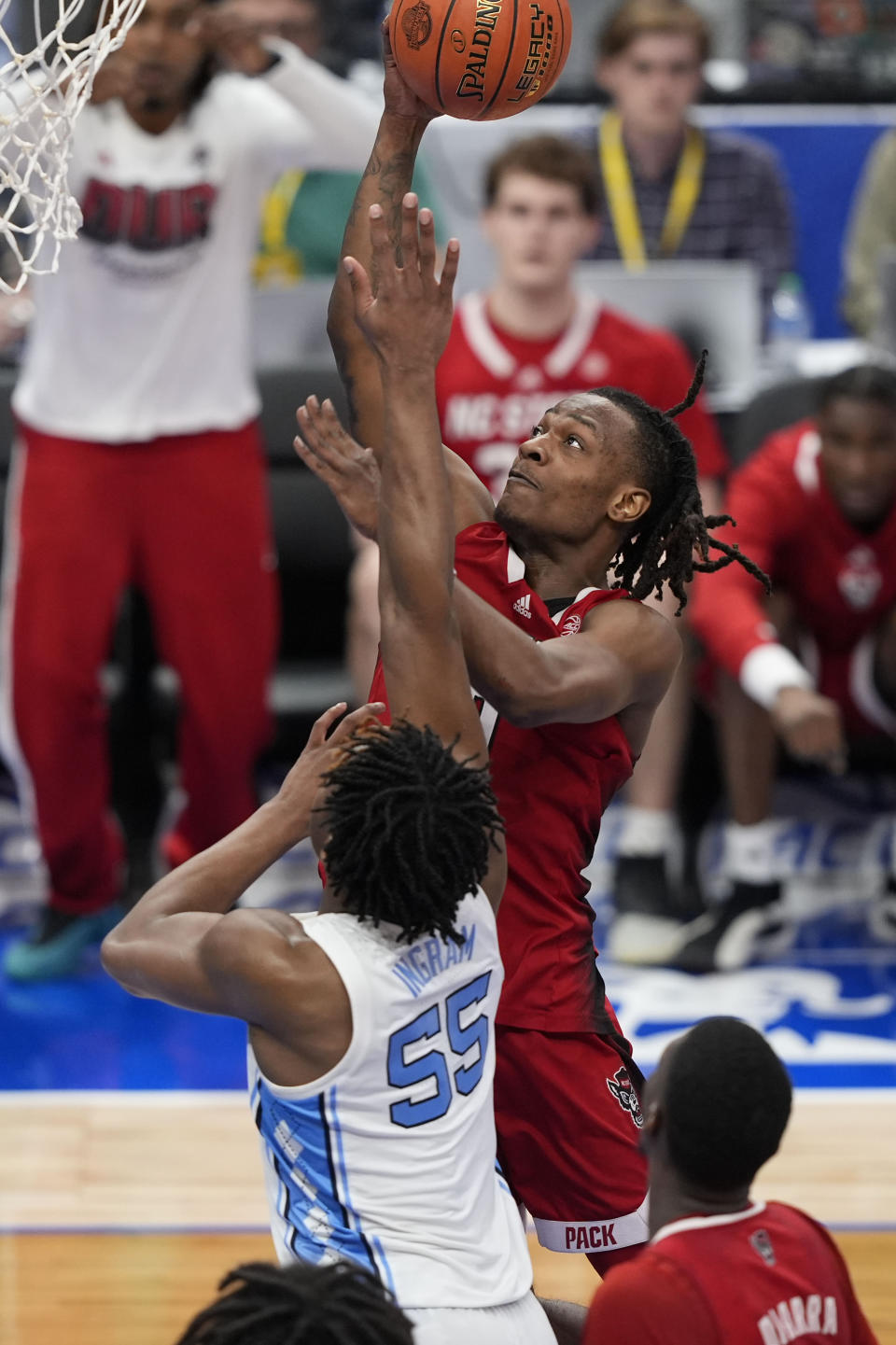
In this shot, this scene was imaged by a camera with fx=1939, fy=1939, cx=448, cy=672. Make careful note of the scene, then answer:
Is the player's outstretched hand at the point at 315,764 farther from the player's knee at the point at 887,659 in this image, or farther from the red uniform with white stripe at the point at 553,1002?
the player's knee at the point at 887,659

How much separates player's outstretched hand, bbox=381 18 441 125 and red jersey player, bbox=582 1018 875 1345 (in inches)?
50.3

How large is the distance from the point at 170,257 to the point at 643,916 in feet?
6.90

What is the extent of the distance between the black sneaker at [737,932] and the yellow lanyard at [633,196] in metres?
2.38

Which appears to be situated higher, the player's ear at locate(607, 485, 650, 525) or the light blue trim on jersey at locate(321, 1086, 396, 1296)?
the player's ear at locate(607, 485, 650, 525)

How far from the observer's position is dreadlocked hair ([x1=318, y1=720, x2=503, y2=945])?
2.06 m

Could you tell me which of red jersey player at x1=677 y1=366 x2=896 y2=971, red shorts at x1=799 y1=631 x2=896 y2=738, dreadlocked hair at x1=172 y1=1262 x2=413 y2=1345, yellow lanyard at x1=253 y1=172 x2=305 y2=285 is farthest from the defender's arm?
yellow lanyard at x1=253 y1=172 x2=305 y2=285

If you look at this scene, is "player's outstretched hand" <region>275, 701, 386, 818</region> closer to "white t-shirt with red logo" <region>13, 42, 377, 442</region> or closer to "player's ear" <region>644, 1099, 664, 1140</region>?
"player's ear" <region>644, 1099, 664, 1140</region>

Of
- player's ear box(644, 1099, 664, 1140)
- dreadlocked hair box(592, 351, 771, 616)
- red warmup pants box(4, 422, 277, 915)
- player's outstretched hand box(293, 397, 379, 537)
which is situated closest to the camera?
player's ear box(644, 1099, 664, 1140)

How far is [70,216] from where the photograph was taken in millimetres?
2861

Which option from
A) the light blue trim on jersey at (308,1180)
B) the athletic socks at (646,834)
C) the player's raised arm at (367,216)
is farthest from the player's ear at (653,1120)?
the athletic socks at (646,834)

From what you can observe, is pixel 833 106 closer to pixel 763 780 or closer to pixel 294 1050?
pixel 763 780

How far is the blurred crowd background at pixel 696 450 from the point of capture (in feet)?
16.9

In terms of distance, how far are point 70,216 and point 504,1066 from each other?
4.54 feet

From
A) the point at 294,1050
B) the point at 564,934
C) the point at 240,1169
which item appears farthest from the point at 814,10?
the point at 294,1050
